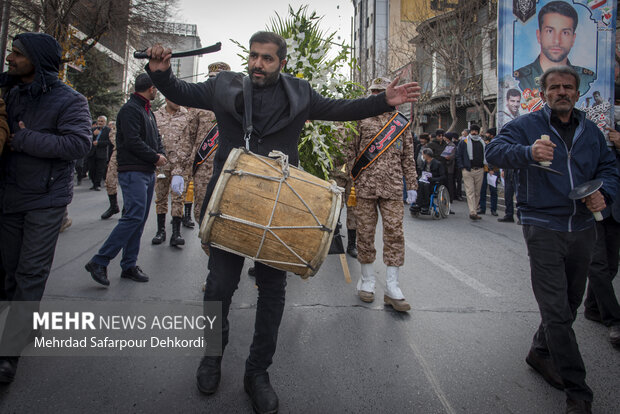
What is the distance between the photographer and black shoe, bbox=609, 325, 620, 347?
3.08 m

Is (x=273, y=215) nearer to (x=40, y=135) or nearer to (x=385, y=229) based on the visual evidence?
(x=40, y=135)

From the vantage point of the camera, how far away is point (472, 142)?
10367 mm

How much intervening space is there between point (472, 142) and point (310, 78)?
7.42 m

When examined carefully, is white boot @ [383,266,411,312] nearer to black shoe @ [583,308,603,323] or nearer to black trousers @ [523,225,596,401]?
black trousers @ [523,225,596,401]

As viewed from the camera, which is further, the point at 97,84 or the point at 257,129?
the point at 97,84

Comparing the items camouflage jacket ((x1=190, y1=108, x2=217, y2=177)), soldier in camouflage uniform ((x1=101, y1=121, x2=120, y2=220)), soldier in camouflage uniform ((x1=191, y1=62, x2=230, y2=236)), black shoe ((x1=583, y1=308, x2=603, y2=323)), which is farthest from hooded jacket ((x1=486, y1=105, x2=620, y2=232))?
soldier in camouflage uniform ((x1=101, y1=121, x2=120, y2=220))

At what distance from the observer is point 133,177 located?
4.24m

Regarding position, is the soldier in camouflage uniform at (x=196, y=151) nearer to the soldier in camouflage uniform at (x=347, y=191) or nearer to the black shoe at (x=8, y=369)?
the soldier in camouflage uniform at (x=347, y=191)

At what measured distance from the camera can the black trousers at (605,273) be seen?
10.9 ft

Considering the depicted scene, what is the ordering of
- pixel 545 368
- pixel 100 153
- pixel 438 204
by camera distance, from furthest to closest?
1. pixel 100 153
2. pixel 438 204
3. pixel 545 368

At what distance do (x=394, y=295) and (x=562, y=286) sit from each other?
5.24ft

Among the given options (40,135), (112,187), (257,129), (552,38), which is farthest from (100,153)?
(552,38)

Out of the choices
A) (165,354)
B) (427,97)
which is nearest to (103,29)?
(165,354)

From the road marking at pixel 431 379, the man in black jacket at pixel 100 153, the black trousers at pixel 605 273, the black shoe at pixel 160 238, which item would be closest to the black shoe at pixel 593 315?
the black trousers at pixel 605 273
